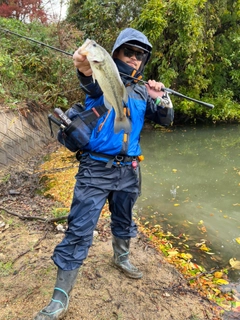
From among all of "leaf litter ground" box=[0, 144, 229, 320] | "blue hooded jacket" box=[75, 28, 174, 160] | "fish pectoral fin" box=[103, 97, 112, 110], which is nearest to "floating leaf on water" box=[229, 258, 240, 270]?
"leaf litter ground" box=[0, 144, 229, 320]

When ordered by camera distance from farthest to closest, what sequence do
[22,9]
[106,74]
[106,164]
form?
[22,9], [106,164], [106,74]

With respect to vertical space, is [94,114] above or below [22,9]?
below

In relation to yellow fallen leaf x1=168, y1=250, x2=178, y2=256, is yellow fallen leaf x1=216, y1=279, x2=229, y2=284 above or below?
below

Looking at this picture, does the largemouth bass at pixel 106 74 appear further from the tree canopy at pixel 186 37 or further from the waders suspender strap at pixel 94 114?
the tree canopy at pixel 186 37

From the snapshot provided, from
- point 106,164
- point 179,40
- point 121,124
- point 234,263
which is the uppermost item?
point 179,40

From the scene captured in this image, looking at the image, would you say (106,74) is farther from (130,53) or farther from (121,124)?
(130,53)

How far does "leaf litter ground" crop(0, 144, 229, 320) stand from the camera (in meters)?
2.46

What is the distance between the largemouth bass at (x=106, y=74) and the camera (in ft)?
6.16

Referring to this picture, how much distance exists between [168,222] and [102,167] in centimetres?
237

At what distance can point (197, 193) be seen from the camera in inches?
215

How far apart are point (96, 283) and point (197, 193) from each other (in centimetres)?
320

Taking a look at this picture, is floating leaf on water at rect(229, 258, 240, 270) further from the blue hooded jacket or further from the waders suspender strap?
the waders suspender strap

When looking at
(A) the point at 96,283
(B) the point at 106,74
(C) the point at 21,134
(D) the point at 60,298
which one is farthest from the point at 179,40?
(D) the point at 60,298

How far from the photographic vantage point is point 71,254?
228cm
